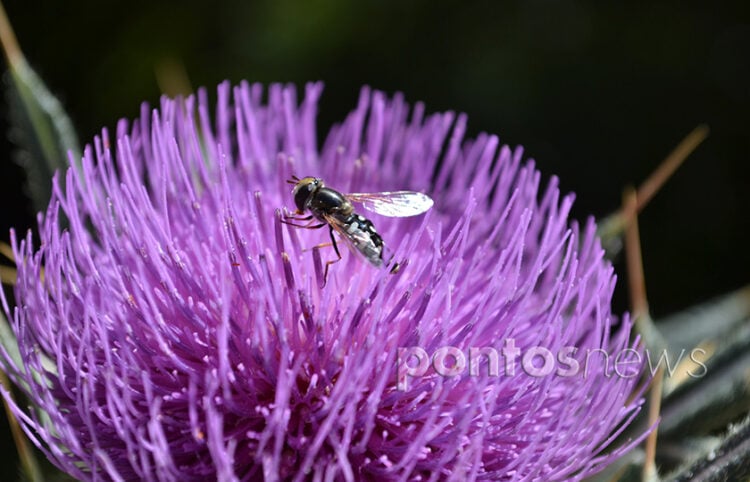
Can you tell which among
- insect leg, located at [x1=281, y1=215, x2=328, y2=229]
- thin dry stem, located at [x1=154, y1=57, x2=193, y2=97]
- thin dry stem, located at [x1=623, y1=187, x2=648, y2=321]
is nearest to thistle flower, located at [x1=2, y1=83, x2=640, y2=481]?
insect leg, located at [x1=281, y1=215, x2=328, y2=229]

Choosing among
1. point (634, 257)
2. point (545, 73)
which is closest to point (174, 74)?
point (545, 73)

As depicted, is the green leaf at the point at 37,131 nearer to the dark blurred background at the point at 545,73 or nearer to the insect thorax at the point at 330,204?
the insect thorax at the point at 330,204

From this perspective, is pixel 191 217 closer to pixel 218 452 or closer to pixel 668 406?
pixel 218 452

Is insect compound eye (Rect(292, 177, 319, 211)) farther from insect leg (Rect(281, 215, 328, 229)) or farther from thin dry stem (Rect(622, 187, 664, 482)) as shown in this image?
thin dry stem (Rect(622, 187, 664, 482))

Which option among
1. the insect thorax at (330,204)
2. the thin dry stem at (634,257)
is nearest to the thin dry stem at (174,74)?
the insect thorax at (330,204)

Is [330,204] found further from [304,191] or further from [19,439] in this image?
[19,439]

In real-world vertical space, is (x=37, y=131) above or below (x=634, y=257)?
above
